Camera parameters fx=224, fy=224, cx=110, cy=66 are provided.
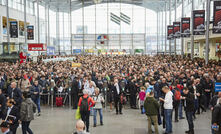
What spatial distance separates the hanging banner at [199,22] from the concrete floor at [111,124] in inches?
399

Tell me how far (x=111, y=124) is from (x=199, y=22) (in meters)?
13.7

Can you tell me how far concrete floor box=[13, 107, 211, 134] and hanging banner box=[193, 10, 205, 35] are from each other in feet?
33.2

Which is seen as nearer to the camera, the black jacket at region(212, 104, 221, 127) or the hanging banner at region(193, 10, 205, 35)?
the black jacket at region(212, 104, 221, 127)

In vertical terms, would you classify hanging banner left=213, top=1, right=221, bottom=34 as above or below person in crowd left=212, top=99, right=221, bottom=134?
above

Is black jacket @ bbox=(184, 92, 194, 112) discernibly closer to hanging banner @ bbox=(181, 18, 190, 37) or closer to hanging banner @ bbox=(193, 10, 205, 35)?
hanging banner @ bbox=(193, 10, 205, 35)

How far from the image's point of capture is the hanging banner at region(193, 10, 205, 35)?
1850 centimetres

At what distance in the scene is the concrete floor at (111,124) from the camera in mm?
7797

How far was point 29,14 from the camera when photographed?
46.2 m

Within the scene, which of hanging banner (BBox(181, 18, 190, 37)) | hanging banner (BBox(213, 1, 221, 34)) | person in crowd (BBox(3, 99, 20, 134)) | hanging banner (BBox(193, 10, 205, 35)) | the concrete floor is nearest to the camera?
person in crowd (BBox(3, 99, 20, 134))

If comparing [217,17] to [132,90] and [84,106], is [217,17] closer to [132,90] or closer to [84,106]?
[132,90]

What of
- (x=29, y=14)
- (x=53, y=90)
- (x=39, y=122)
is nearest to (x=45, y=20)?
(x=29, y=14)

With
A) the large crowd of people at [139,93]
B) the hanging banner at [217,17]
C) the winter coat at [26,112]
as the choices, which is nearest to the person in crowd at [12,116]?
the large crowd of people at [139,93]

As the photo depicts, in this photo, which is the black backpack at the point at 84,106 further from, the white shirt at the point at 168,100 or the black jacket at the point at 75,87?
the black jacket at the point at 75,87

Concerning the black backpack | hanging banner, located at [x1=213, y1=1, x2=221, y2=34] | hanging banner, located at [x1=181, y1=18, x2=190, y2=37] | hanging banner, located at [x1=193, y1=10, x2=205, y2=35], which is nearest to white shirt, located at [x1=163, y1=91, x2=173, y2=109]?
the black backpack
